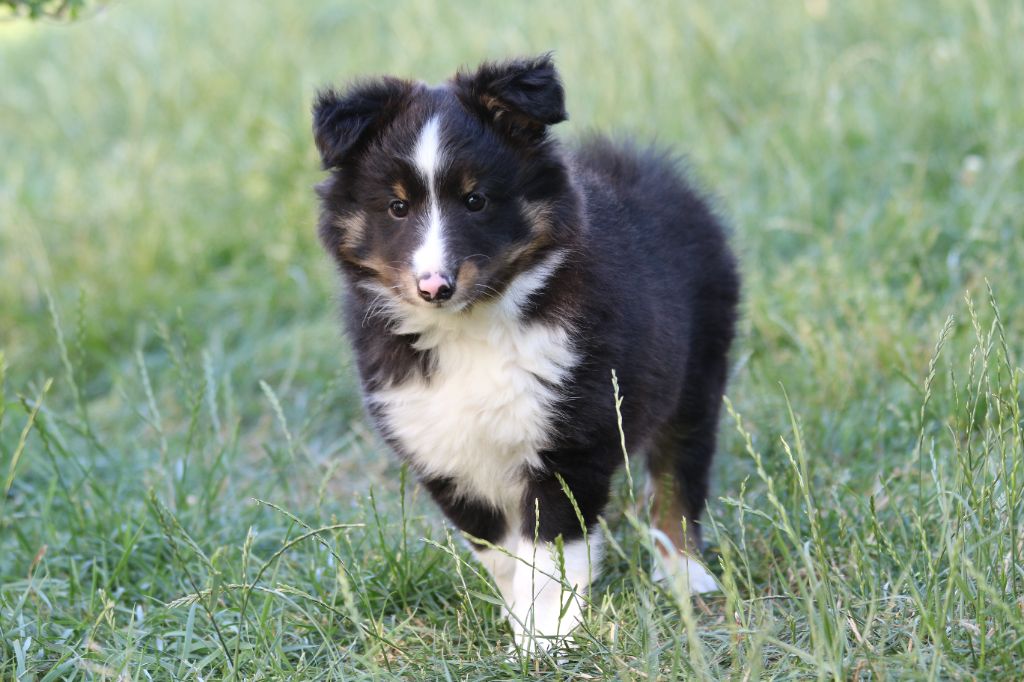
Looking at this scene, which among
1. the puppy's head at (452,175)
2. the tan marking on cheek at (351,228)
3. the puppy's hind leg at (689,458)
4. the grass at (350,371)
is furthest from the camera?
the puppy's hind leg at (689,458)

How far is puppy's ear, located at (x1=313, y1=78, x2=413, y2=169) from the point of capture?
3283 millimetres

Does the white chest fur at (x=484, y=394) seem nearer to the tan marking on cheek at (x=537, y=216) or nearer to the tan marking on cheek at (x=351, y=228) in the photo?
the tan marking on cheek at (x=537, y=216)

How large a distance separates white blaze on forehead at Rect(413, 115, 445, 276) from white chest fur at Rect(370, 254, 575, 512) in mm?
225

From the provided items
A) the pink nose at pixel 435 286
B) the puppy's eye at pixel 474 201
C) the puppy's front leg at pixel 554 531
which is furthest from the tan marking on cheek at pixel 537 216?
the puppy's front leg at pixel 554 531

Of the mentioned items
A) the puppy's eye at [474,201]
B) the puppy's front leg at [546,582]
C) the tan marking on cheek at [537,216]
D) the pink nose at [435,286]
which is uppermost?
the puppy's eye at [474,201]

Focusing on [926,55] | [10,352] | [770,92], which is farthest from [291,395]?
[926,55]

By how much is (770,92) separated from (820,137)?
2.99 feet

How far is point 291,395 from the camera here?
5570 millimetres

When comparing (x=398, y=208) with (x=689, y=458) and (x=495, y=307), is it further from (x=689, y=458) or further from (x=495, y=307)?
(x=689, y=458)

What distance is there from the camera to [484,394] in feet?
10.7

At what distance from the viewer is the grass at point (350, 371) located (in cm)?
292

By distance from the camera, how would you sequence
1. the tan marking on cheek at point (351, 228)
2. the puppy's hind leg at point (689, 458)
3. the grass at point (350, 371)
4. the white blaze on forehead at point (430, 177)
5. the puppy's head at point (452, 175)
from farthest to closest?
the puppy's hind leg at point (689, 458) → the tan marking on cheek at point (351, 228) → the puppy's head at point (452, 175) → the white blaze on forehead at point (430, 177) → the grass at point (350, 371)

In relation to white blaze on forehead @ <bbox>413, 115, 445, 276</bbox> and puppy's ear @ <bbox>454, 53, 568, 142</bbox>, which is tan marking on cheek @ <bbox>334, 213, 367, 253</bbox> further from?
puppy's ear @ <bbox>454, 53, 568, 142</bbox>

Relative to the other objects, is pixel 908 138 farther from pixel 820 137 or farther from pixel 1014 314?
pixel 1014 314
